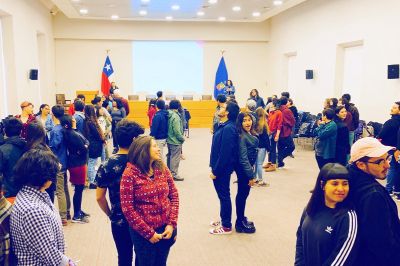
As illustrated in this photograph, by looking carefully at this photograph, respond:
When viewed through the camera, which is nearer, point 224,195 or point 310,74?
point 224,195

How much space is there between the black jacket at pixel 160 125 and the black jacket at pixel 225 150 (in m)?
2.81

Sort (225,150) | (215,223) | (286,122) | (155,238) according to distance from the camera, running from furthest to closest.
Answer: (286,122) < (215,223) < (225,150) < (155,238)

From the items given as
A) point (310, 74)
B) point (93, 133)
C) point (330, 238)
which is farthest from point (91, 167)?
point (310, 74)

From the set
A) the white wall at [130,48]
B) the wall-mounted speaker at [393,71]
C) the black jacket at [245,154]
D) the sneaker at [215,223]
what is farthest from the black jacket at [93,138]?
the white wall at [130,48]

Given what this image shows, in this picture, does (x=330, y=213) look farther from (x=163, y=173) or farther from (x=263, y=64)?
(x=263, y=64)

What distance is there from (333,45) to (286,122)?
5386 millimetres

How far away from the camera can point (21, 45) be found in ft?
37.1

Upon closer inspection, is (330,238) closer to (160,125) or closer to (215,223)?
(215,223)

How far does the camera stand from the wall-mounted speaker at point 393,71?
9.16 metres

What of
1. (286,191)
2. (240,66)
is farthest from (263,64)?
(286,191)

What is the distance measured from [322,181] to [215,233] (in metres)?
2.99

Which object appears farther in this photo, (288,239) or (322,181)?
(288,239)

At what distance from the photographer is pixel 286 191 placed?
6969mm

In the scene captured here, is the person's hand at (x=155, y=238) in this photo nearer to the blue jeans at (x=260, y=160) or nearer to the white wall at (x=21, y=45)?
the blue jeans at (x=260, y=160)
